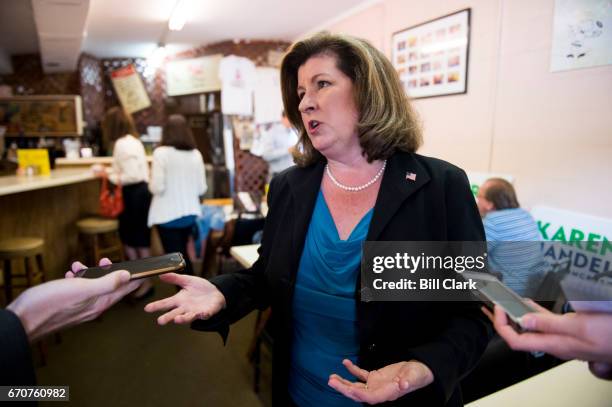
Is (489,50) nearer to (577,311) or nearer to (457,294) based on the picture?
(457,294)

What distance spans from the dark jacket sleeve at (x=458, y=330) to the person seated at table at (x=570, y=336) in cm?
32

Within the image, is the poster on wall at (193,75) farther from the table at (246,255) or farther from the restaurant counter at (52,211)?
the table at (246,255)

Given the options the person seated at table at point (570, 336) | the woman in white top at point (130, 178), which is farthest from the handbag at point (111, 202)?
the person seated at table at point (570, 336)

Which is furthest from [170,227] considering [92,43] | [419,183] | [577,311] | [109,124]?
[92,43]

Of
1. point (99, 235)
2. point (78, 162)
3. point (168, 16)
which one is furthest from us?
point (78, 162)

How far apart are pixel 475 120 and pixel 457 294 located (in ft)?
8.66

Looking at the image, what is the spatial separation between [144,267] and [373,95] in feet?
2.33

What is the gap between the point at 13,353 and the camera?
1.84 feet

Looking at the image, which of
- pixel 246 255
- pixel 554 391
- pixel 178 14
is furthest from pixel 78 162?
pixel 554 391

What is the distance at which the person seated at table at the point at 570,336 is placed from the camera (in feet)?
1.30

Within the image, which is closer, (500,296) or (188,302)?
(500,296)

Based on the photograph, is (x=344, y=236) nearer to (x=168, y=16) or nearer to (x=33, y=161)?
(x=33, y=161)

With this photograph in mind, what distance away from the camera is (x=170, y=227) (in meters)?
3.37

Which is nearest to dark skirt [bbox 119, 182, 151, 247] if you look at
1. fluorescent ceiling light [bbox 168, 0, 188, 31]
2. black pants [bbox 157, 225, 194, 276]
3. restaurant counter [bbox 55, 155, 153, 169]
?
black pants [bbox 157, 225, 194, 276]
